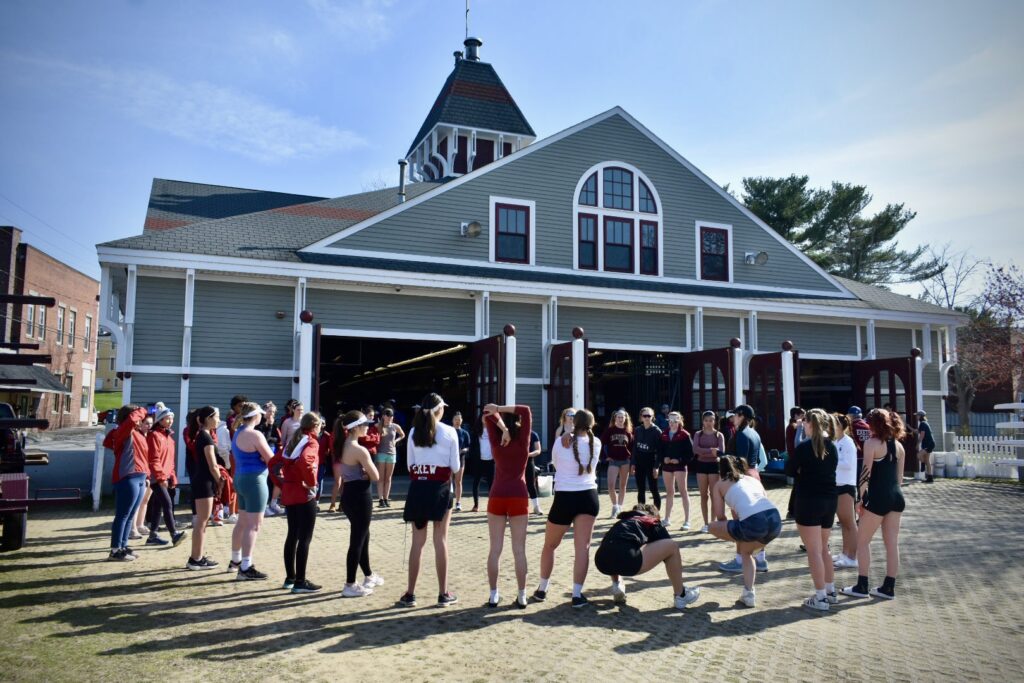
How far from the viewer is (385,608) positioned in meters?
6.57

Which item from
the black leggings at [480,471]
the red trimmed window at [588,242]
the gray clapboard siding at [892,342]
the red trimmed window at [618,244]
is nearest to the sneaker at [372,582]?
the black leggings at [480,471]

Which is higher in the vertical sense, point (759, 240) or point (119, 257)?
point (759, 240)

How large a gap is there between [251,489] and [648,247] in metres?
→ 14.2

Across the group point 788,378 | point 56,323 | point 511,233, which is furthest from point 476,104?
point 56,323

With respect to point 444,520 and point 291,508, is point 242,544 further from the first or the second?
point 444,520

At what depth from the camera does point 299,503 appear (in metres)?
7.12

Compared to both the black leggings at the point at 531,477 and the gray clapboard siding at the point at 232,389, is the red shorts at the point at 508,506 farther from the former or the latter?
the gray clapboard siding at the point at 232,389

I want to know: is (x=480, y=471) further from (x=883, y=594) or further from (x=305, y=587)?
(x=883, y=594)

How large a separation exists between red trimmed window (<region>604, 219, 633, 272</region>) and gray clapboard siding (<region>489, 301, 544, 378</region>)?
8.80ft

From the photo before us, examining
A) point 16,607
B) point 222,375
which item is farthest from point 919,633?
point 222,375

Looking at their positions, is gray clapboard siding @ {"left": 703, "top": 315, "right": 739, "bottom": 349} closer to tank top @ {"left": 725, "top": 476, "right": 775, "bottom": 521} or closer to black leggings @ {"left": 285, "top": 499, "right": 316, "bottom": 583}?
tank top @ {"left": 725, "top": 476, "right": 775, "bottom": 521}

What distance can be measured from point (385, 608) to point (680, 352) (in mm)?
13647

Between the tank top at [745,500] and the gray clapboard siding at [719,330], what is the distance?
497 inches

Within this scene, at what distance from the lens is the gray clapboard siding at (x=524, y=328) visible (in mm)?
17469
